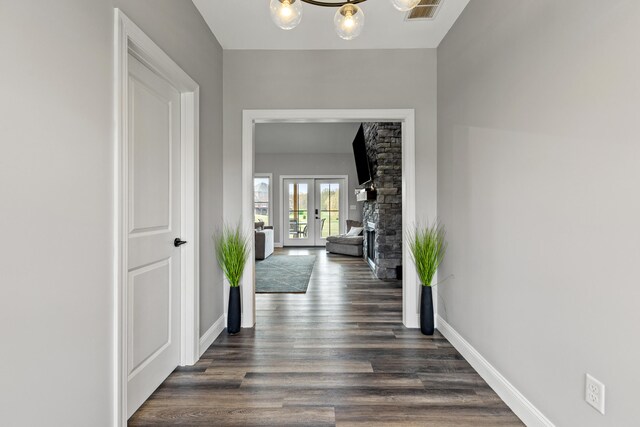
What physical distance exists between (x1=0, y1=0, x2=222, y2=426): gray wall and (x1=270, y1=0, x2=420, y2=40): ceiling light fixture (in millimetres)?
735

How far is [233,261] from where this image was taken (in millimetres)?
2875

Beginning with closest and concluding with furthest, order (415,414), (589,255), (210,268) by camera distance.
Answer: (589,255) < (415,414) < (210,268)

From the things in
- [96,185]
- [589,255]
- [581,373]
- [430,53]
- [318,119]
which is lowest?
[581,373]

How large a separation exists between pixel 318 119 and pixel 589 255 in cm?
232

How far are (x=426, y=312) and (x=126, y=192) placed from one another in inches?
97.1

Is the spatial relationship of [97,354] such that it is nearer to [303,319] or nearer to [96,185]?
[96,185]

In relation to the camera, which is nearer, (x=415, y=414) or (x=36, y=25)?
(x=36, y=25)

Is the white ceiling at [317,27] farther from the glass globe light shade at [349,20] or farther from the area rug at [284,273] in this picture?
the area rug at [284,273]

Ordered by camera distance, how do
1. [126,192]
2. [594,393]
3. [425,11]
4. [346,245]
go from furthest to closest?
[346,245] < [425,11] < [126,192] < [594,393]

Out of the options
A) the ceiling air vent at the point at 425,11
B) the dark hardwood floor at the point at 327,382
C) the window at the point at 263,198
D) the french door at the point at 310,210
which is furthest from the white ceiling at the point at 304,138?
the dark hardwood floor at the point at 327,382

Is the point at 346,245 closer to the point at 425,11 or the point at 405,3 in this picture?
the point at 425,11

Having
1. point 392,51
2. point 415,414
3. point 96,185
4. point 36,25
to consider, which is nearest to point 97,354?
point 96,185

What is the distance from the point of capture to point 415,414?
1812mm

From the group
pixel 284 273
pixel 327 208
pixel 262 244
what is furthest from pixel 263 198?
pixel 284 273
